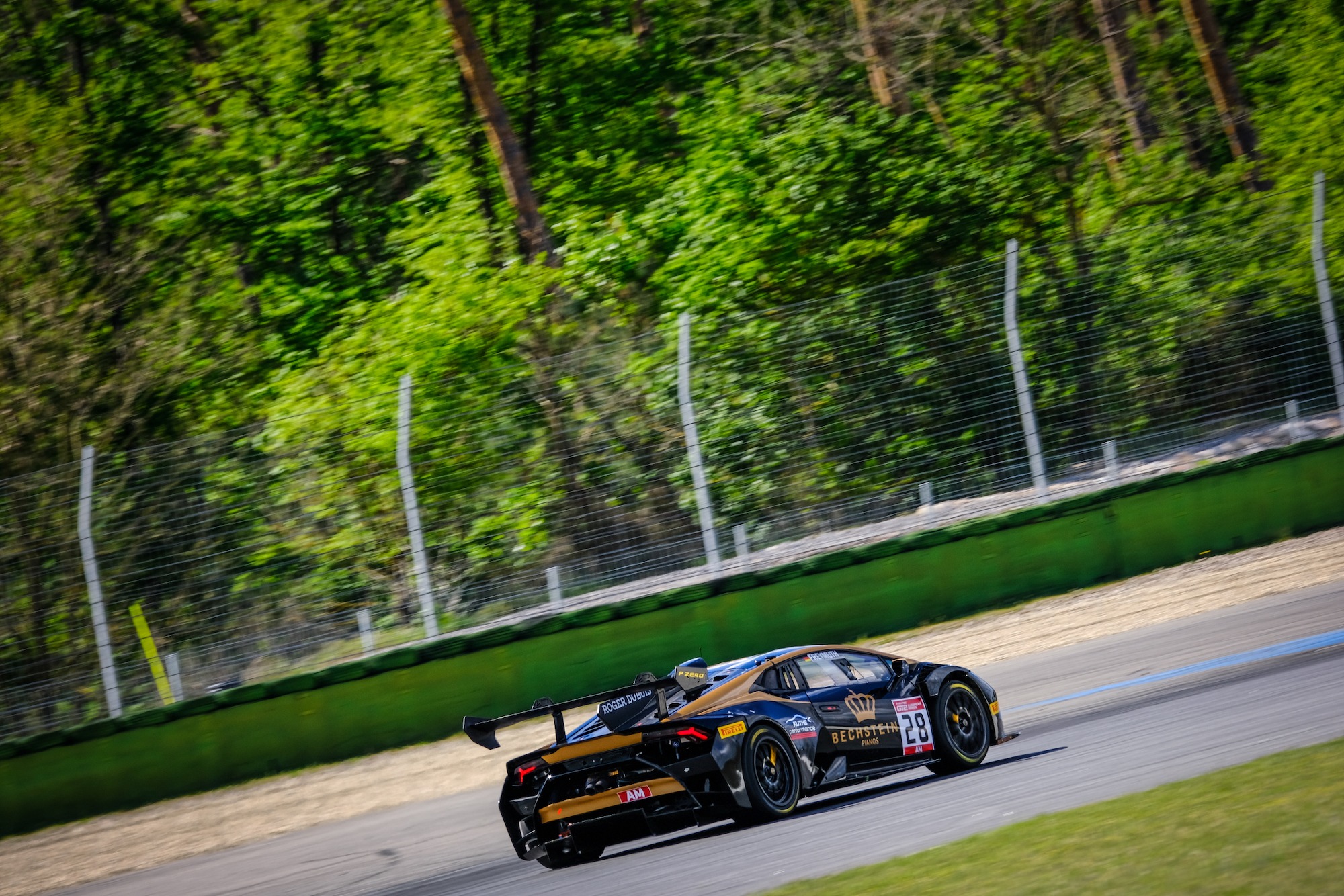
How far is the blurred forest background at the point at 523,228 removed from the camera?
1354cm

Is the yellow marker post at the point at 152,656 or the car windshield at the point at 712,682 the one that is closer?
the car windshield at the point at 712,682

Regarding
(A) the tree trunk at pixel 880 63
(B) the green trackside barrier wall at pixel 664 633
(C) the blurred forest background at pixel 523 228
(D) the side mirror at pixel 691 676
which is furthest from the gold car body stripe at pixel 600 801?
(A) the tree trunk at pixel 880 63

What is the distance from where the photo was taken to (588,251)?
72.1 feet

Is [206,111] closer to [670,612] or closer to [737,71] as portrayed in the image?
[737,71]

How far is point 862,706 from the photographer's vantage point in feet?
25.1

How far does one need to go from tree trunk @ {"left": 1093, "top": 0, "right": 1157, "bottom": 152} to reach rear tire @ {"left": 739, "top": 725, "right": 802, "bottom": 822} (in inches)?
846

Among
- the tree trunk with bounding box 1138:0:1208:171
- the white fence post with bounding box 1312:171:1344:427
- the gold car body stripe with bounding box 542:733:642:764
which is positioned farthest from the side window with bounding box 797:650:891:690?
the tree trunk with bounding box 1138:0:1208:171

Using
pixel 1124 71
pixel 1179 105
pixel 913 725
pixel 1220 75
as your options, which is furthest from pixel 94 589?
pixel 1179 105

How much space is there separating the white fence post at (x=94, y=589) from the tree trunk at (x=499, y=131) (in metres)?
11.4

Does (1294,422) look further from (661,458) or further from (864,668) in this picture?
(864,668)

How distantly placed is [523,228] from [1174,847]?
19679 mm

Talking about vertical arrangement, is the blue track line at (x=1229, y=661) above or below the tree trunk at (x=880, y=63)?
below

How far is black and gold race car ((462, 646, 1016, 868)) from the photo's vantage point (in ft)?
22.3

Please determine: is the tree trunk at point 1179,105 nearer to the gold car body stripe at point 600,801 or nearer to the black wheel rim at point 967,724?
the black wheel rim at point 967,724
